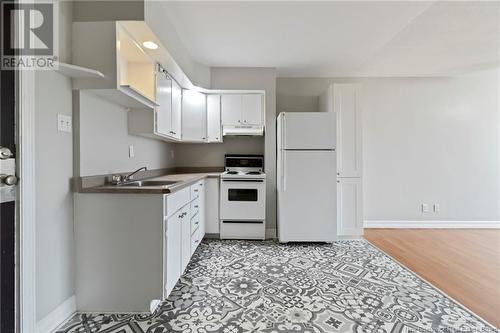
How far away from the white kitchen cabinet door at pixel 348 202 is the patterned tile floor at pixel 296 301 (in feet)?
2.44

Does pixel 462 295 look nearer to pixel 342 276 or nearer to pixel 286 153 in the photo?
pixel 342 276

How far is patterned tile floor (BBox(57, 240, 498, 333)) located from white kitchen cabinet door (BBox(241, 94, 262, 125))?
76.1 inches

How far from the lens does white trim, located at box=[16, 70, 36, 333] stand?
1346 mm

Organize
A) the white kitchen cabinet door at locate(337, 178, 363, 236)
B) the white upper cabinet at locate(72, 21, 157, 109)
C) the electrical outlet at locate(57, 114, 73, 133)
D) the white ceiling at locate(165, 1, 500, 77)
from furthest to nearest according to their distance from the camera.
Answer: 1. the white kitchen cabinet door at locate(337, 178, 363, 236)
2. the white ceiling at locate(165, 1, 500, 77)
3. the white upper cabinet at locate(72, 21, 157, 109)
4. the electrical outlet at locate(57, 114, 73, 133)

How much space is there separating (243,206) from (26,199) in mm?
2400

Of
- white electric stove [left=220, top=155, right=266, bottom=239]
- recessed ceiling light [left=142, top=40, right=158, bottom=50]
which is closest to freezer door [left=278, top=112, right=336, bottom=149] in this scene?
white electric stove [left=220, top=155, right=266, bottom=239]

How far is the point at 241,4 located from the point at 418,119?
3.63 meters

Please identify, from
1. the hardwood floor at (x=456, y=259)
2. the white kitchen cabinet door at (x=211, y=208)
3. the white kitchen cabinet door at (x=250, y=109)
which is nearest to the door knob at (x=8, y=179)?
the white kitchen cabinet door at (x=211, y=208)

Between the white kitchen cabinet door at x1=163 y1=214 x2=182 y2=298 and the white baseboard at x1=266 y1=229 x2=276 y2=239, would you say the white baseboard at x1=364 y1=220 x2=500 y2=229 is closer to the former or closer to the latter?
the white baseboard at x1=266 y1=229 x2=276 y2=239

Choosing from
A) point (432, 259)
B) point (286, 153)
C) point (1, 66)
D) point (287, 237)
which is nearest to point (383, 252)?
point (432, 259)

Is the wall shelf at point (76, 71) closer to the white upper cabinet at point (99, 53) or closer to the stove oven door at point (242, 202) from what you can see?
the white upper cabinet at point (99, 53)

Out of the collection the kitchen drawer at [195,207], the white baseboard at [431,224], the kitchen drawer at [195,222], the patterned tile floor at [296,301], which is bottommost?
the patterned tile floor at [296,301]

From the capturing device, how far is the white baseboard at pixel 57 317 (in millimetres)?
1487

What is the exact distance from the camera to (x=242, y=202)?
11.3 feet
